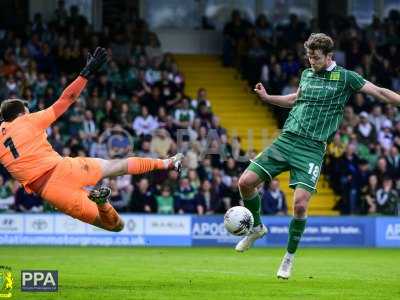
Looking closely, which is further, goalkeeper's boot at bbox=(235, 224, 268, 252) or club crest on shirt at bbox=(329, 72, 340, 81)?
goalkeeper's boot at bbox=(235, 224, 268, 252)

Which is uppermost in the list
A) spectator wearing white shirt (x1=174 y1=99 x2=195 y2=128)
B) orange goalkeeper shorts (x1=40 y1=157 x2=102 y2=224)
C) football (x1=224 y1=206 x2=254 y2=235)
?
orange goalkeeper shorts (x1=40 y1=157 x2=102 y2=224)

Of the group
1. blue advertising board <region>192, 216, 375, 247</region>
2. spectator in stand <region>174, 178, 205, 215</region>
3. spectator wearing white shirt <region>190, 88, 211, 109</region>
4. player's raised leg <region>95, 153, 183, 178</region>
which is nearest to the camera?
player's raised leg <region>95, 153, 183, 178</region>

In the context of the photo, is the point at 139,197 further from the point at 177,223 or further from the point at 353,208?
the point at 353,208

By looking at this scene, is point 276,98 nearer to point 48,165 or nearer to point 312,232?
point 48,165

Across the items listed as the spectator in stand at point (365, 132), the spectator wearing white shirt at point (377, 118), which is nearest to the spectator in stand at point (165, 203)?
the spectator in stand at point (365, 132)

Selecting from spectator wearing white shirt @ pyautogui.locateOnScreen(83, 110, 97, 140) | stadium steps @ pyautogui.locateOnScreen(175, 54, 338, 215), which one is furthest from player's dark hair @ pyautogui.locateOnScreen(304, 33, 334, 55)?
stadium steps @ pyautogui.locateOnScreen(175, 54, 338, 215)

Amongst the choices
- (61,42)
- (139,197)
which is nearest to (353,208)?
(139,197)

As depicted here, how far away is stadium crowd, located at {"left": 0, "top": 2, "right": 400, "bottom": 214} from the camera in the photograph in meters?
26.8

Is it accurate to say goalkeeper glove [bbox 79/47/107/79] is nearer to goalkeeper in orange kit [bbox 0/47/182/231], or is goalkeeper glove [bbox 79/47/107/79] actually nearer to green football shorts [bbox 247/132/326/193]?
goalkeeper in orange kit [bbox 0/47/182/231]

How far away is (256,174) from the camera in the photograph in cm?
1412

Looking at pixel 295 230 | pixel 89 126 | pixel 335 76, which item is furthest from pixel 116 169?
pixel 89 126

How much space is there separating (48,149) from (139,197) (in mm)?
12580

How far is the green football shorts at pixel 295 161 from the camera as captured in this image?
13984 millimetres

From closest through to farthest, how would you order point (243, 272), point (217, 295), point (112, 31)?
1. point (217, 295)
2. point (243, 272)
3. point (112, 31)
